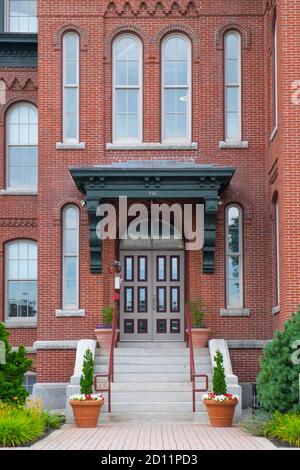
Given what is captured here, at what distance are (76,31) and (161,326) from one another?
310 inches

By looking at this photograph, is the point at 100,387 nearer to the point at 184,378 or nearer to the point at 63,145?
the point at 184,378

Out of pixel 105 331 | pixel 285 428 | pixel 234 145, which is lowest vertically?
pixel 285 428

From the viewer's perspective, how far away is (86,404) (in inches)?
735

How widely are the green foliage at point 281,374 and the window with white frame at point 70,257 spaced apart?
681 centimetres

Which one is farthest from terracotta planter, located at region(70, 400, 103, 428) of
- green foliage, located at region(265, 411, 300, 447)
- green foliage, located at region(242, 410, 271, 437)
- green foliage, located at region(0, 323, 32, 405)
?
green foliage, located at region(265, 411, 300, 447)

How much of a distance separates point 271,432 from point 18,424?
443 cm

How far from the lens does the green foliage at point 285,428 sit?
1546 centimetres

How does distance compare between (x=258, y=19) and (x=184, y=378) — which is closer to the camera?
(x=184, y=378)

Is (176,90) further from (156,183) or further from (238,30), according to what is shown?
(156,183)

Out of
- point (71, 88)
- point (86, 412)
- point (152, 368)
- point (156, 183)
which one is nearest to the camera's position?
point (86, 412)

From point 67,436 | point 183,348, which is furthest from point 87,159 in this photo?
point 67,436

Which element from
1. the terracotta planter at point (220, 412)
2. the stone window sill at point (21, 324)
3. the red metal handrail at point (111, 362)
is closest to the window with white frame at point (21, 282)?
the stone window sill at point (21, 324)

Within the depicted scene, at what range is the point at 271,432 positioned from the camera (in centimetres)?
1648

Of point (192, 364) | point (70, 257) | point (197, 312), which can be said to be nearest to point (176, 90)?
point (70, 257)
